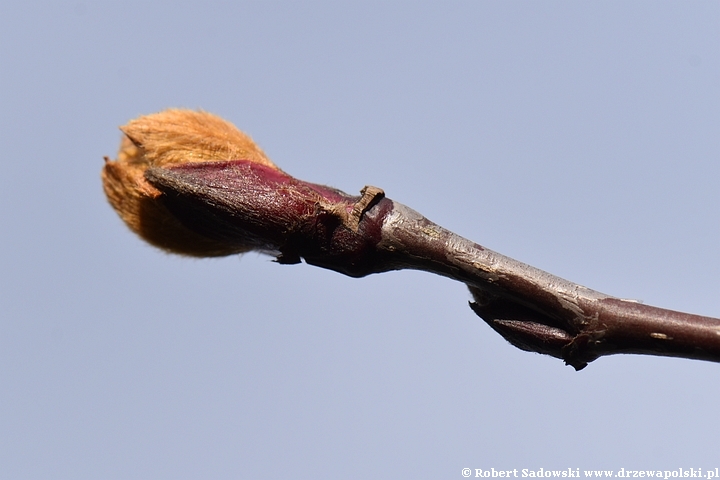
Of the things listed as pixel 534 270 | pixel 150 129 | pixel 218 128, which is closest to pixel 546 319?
pixel 534 270

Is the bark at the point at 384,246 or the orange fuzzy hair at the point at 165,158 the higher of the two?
Result: the orange fuzzy hair at the point at 165,158

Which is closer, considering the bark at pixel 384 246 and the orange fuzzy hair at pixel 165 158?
the bark at pixel 384 246

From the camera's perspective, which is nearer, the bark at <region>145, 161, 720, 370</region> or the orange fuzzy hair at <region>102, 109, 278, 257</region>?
the bark at <region>145, 161, 720, 370</region>

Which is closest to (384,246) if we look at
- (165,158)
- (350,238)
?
(350,238)

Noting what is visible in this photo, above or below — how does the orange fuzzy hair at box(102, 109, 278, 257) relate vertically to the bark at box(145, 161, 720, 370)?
above

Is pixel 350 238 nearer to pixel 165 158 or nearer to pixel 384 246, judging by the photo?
pixel 384 246

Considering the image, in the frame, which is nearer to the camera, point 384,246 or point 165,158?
point 384,246
